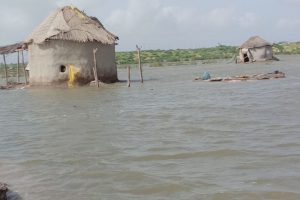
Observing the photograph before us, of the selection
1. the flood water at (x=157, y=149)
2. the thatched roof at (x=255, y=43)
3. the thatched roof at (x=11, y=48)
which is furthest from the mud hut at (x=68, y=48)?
the thatched roof at (x=255, y=43)

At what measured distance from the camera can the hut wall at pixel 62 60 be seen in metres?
21.9

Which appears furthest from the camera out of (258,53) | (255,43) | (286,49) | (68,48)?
(286,49)

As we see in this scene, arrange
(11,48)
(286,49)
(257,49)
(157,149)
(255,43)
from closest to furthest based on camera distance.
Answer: (157,149) → (11,48) → (255,43) → (257,49) → (286,49)

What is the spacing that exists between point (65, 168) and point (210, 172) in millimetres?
2163

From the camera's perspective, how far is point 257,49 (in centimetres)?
3997

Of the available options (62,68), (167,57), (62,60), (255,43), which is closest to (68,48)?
(62,60)

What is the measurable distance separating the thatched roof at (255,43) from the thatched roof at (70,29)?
60.9 feet

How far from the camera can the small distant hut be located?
130 ft

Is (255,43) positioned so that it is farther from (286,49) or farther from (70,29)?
(286,49)

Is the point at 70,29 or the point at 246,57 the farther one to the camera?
the point at 246,57

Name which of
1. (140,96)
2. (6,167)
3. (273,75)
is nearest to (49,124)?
(6,167)

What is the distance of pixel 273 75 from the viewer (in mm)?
21828

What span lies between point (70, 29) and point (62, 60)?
52.1 inches

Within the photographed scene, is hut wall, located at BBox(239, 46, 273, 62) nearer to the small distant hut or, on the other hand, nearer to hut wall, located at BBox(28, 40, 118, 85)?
the small distant hut
